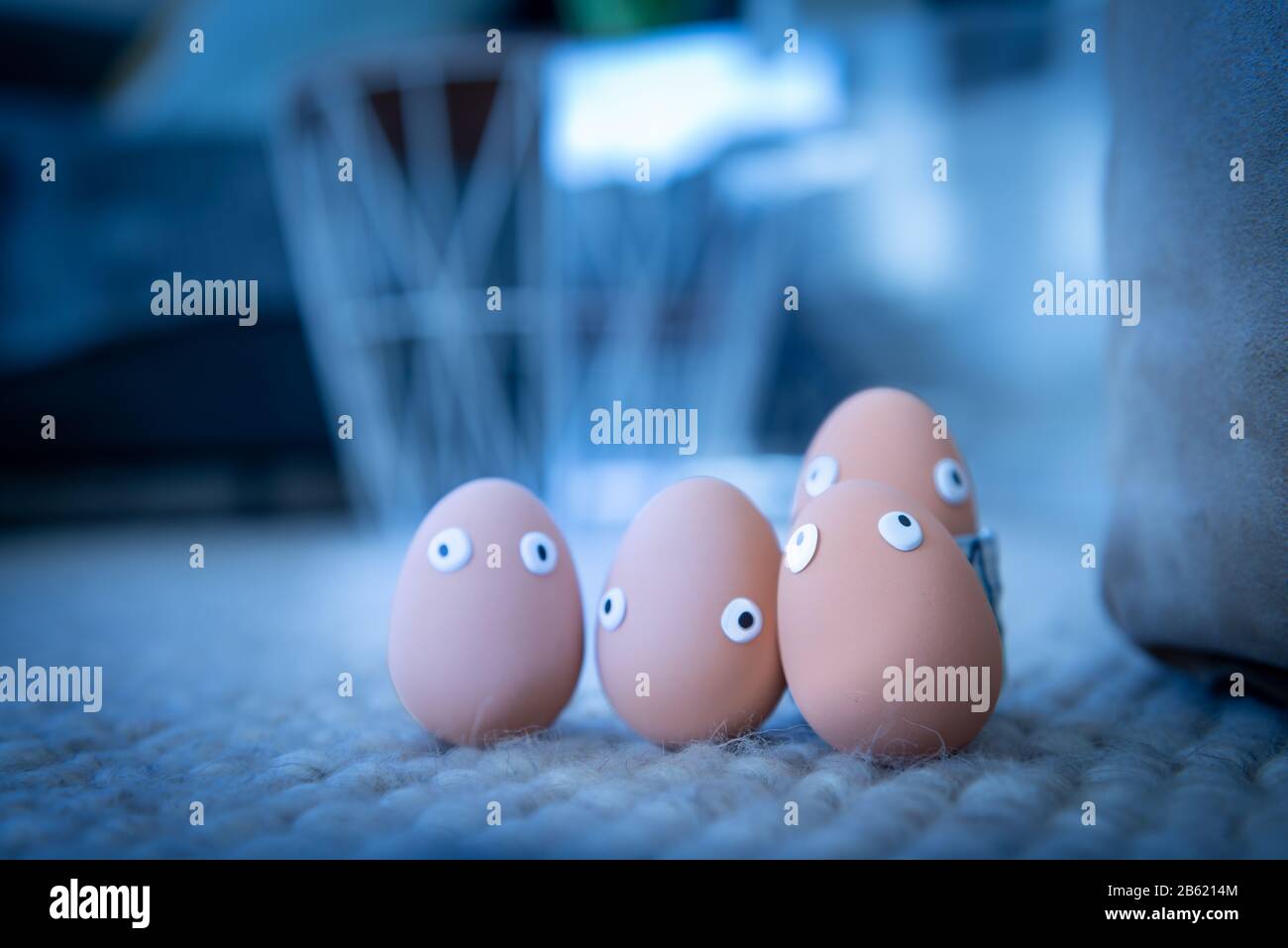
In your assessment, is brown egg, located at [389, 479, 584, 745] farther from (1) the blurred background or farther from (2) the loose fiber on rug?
(1) the blurred background

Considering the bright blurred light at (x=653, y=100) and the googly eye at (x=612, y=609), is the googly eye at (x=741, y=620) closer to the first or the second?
the googly eye at (x=612, y=609)

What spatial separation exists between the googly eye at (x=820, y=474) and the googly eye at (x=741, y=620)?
13 cm

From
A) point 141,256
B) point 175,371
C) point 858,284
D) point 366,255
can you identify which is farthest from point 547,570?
point 141,256

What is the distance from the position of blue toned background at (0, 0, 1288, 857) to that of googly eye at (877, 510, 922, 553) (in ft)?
0.43

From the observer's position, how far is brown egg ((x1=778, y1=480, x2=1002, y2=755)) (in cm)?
59

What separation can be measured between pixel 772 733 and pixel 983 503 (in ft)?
6.74

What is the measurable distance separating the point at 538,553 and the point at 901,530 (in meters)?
0.24

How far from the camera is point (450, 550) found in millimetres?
675

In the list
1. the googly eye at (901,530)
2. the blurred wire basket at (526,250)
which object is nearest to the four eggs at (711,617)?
the googly eye at (901,530)

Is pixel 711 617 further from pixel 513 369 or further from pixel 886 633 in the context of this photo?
pixel 513 369

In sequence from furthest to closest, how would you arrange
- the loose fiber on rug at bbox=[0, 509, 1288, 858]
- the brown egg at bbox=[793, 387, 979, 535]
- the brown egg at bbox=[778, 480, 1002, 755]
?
1. the brown egg at bbox=[793, 387, 979, 535]
2. the brown egg at bbox=[778, 480, 1002, 755]
3. the loose fiber on rug at bbox=[0, 509, 1288, 858]

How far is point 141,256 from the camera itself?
289 cm

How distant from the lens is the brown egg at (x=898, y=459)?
2.41 ft

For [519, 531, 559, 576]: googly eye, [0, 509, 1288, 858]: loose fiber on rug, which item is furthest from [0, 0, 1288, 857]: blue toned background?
[519, 531, 559, 576]: googly eye
